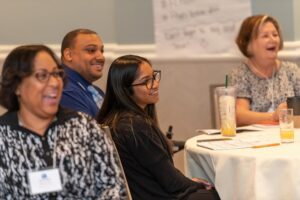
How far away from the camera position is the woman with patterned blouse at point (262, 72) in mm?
3352

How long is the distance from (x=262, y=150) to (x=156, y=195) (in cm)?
44

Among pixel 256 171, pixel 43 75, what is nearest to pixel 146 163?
pixel 256 171

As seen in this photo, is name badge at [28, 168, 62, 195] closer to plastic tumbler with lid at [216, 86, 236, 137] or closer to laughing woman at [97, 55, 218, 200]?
laughing woman at [97, 55, 218, 200]

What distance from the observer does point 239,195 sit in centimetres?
215

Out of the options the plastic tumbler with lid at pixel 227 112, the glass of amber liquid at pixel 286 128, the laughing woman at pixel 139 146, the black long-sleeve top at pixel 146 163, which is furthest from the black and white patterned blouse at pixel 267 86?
the black long-sleeve top at pixel 146 163

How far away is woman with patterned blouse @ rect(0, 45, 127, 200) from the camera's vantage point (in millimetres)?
1746

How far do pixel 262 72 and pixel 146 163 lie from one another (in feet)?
5.16

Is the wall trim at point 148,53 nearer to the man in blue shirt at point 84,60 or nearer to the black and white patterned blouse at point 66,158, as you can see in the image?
the man in blue shirt at point 84,60

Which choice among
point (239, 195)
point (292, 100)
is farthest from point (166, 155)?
point (292, 100)

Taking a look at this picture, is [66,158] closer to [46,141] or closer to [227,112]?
[46,141]

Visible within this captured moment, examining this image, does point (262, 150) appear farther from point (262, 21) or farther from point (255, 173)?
point (262, 21)

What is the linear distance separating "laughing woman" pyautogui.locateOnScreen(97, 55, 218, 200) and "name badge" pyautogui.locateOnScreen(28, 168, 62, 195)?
0.44 m

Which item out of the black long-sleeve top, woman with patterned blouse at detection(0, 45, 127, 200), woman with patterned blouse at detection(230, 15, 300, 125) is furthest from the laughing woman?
woman with patterned blouse at detection(230, 15, 300, 125)

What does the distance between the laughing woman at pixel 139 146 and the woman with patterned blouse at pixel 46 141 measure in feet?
0.83
